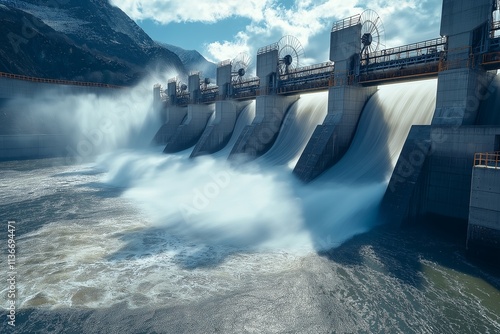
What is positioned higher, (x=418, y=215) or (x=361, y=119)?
(x=361, y=119)

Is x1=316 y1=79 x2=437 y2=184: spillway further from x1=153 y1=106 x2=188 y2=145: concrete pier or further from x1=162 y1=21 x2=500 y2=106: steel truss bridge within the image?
x1=153 y1=106 x2=188 y2=145: concrete pier

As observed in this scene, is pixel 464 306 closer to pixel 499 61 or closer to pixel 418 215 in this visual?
pixel 418 215

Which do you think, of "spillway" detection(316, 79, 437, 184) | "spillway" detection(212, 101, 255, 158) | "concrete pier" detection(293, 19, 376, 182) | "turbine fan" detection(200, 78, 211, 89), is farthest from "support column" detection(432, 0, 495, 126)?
"turbine fan" detection(200, 78, 211, 89)

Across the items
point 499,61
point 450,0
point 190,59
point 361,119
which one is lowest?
point 361,119

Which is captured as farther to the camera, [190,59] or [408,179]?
[190,59]

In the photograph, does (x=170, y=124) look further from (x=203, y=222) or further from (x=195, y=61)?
(x=195, y=61)

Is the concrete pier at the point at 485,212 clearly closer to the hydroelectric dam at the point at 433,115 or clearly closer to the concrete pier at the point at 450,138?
the hydroelectric dam at the point at 433,115

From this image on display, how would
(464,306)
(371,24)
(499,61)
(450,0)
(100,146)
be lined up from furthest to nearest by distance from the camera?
1. (100,146)
2. (371,24)
3. (450,0)
4. (499,61)
5. (464,306)

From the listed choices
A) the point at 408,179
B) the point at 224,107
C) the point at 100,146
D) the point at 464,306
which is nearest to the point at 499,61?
the point at 408,179
